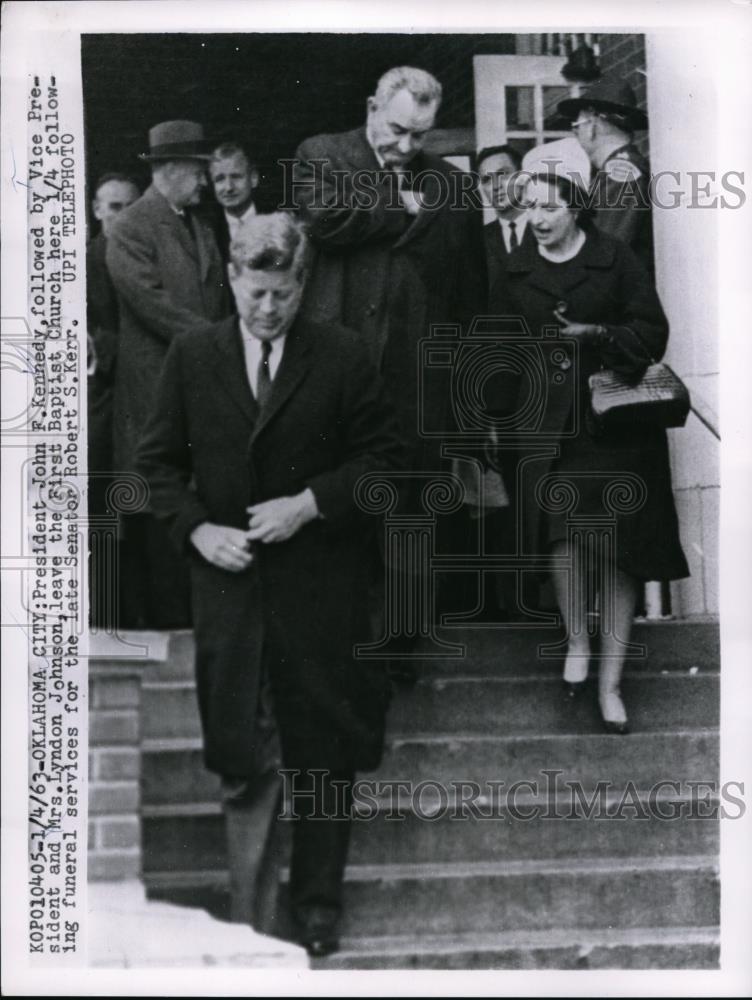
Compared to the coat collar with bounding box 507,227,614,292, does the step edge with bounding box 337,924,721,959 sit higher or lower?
lower

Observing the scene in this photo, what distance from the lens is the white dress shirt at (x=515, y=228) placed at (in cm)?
422

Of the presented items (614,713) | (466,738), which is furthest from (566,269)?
(466,738)

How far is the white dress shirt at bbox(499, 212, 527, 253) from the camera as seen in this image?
4.22 metres

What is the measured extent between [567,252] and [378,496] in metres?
1.05

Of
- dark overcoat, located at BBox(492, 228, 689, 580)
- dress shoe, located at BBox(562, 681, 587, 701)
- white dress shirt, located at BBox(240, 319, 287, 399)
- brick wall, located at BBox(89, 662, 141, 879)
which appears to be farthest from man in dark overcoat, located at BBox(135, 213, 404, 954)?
dress shoe, located at BBox(562, 681, 587, 701)

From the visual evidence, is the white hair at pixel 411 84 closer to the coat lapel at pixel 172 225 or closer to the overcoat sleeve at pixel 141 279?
the coat lapel at pixel 172 225

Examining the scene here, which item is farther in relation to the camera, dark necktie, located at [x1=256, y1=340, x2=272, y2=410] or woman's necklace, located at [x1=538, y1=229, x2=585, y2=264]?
woman's necklace, located at [x1=538, y1=229, x2=585, y2=264]

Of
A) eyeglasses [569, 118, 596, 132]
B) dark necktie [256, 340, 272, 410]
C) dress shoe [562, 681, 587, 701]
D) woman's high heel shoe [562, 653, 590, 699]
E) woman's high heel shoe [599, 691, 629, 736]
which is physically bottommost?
woman's high heel shoe [599, 691, 629, 736]

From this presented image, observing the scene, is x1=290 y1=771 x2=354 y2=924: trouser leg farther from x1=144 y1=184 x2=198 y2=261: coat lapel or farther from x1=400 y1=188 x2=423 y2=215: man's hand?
x1=400 y1=188 x2=423 y2=215: man's hand

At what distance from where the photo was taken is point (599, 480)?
13.7ft

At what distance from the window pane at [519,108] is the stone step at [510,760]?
2.04 metres

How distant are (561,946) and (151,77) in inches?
125

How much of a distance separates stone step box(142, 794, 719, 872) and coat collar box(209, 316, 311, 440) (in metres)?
1.32

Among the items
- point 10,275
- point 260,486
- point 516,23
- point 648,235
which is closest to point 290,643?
point 260,486
